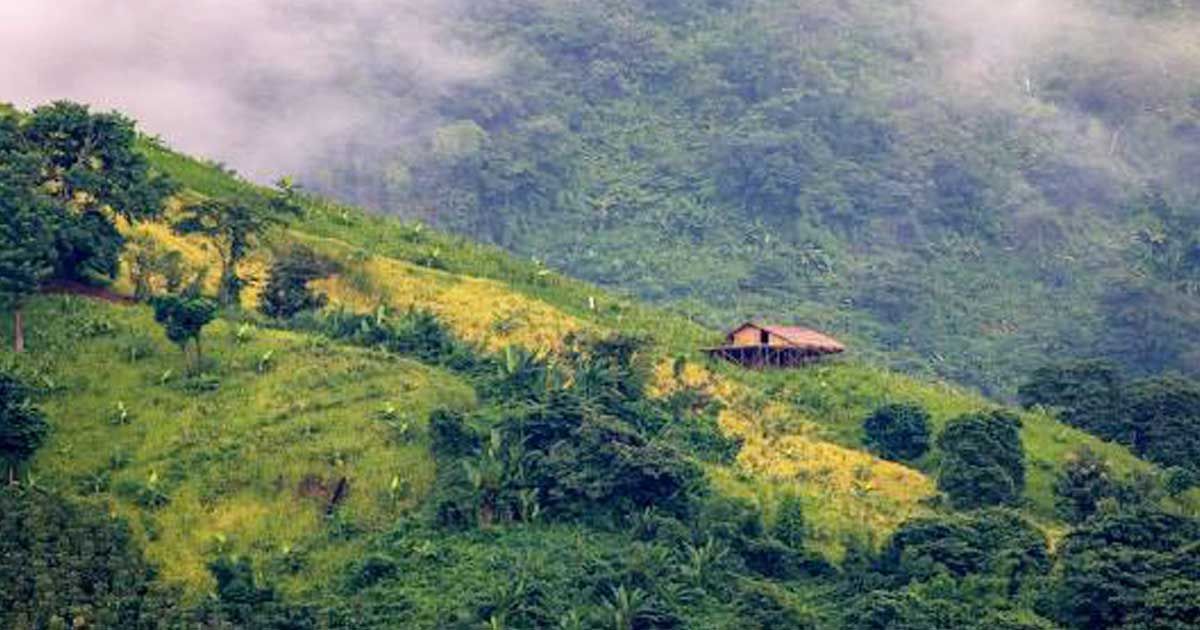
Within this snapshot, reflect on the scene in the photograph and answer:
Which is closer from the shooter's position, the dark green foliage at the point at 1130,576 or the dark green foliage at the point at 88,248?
the dark green foliage at the point at 1130,576

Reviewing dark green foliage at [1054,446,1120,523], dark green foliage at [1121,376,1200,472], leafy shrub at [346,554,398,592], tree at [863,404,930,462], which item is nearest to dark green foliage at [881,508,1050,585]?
dark green foliage at [1054,446,1120,523]

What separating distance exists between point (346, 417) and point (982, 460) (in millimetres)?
20943

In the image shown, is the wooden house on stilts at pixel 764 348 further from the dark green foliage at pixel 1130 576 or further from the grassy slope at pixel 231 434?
the dark green foliage at pixel 1130 576

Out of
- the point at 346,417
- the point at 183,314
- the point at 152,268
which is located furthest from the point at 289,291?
the point at 346,417

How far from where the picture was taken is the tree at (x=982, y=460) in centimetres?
7556

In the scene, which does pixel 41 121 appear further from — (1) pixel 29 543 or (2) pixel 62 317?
(1) pixel 29 543

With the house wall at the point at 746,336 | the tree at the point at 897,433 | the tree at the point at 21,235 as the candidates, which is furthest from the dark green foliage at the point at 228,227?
the tree at the point at 897,433

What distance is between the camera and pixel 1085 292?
143500mm

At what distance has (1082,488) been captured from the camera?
77.3m

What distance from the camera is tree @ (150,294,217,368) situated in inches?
2840

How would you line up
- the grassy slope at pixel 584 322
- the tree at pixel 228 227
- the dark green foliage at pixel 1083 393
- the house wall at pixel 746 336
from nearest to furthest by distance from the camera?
the tree at pixel 228 227, the grassy slope at pixel 584 322, the house wall at pixel 746 336, the dark green foliage at pixel 1083 393

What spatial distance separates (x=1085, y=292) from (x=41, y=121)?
8246cm

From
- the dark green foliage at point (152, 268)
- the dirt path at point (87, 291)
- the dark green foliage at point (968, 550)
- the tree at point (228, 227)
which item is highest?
the tree at point (228, 227)

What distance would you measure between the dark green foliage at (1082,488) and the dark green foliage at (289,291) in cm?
2707
